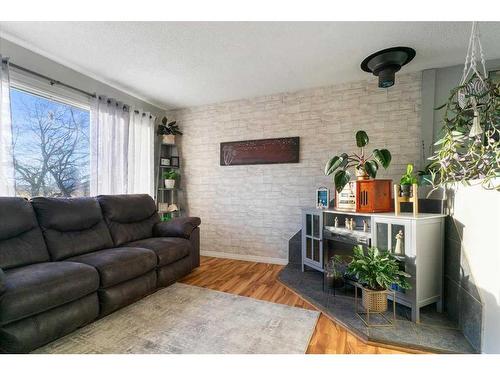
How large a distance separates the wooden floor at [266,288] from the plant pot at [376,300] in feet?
0.91

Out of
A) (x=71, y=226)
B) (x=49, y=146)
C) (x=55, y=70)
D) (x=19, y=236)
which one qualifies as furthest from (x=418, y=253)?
(x=55, y=70)

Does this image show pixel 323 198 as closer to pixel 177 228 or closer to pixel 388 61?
pixel 388 61

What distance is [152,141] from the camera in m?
3.48

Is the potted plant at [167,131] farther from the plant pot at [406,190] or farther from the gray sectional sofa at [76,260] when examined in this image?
the plant pot at [406,190]

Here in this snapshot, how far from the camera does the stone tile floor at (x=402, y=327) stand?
1437mm

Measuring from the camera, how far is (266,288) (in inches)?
93.0

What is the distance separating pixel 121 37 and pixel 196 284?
2447 millimetres

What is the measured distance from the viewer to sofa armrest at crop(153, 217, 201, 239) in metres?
2.65

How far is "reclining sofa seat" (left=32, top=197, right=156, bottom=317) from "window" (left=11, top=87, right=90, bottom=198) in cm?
51

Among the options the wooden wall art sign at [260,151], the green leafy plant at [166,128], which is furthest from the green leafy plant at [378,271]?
the green leafy plant at [166,128]

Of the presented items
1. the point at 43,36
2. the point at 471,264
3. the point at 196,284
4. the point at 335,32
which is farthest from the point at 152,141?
the point at 471,264

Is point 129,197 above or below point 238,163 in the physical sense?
below

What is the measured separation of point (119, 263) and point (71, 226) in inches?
26.8
